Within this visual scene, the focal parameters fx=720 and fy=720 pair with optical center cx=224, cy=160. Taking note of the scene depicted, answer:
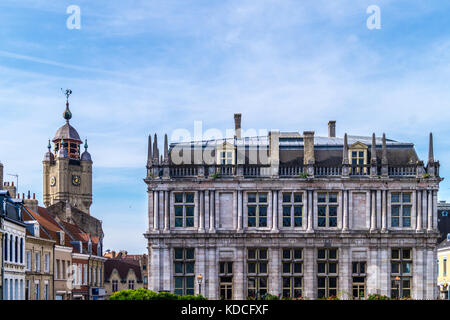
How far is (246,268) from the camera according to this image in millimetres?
50125

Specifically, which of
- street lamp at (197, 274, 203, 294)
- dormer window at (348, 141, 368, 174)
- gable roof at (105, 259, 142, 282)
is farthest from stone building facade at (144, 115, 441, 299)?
gable roof at (105, 259, 142, 282)

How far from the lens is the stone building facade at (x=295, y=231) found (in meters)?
50.0

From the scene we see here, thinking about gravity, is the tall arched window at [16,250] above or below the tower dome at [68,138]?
below

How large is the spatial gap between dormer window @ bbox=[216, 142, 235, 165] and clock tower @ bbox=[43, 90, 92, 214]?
126 m

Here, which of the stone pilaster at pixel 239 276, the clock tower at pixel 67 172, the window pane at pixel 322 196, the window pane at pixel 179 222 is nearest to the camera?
the stone pilaster at pixel 239 276

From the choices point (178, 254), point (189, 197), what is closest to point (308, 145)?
point (189, 197)

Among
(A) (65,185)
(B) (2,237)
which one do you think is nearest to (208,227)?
(B) (2,237)

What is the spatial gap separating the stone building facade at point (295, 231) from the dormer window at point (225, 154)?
1445 mm

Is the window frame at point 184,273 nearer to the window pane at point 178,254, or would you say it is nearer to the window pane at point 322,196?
the window pane at point 178,254

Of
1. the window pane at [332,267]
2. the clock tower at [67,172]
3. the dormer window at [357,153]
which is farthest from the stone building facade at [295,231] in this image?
the clock tower at [67,172]

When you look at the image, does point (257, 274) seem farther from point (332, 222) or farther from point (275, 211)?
point (332, 222)

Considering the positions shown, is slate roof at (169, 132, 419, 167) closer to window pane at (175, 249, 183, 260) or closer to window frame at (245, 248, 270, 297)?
window frame at (245, 248, 270, 297)

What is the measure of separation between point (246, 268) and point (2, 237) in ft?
54.0
